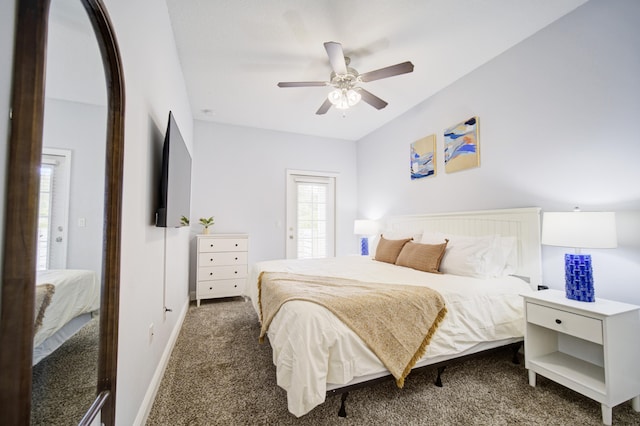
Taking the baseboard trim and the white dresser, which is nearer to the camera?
the baseboard trim

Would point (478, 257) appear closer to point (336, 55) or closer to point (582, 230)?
point (582, 230)

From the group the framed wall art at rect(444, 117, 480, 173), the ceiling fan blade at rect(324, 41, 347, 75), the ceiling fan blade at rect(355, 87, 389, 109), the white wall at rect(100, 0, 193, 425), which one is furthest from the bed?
the ceiling fan blade at rect(324, 41, 347, 75)

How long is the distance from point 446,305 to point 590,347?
119 cm

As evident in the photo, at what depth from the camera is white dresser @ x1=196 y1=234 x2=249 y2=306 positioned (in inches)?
146

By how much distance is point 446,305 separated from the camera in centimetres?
177

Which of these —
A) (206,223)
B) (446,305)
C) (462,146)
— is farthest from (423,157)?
(206,223)

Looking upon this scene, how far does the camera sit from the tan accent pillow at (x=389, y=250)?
298 cm

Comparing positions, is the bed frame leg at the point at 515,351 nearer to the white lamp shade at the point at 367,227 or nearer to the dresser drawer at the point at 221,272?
the white lamp shade at the point at 367,227

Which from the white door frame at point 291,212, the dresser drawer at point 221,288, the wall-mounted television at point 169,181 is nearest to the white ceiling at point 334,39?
the wall-mounted television at point 169,181

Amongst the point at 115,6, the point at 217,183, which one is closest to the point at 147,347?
the point at 115,6

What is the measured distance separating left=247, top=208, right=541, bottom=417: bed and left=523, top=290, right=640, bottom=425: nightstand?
174mm

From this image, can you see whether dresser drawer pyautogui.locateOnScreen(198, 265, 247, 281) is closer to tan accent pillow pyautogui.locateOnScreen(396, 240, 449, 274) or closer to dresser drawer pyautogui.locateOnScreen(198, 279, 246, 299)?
dresser drawer pyautogui.locateOnScreen(198, 279, 246, 299)

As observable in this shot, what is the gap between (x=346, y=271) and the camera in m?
2.51

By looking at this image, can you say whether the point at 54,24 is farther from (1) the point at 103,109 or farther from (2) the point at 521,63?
(2) the point at 521,63
